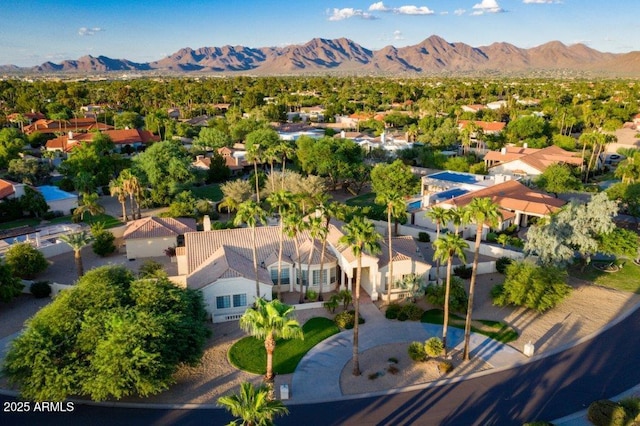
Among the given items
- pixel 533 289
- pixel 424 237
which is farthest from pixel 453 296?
pixel 424 237

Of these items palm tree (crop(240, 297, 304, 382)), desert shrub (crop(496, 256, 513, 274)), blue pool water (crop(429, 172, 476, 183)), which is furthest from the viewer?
blue pool water (crop(429, 172, 476, 183))

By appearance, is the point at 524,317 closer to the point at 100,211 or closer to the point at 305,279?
the point at 305,279

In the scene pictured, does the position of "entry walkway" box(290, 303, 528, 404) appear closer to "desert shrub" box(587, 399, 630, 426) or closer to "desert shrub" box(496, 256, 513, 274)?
"desert shrub" box(587, 399, 630, 426)

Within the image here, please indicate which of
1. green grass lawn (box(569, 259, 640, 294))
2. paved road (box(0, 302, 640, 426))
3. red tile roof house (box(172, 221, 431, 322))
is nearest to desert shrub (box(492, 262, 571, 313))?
red tile roof house (box(172, 221, 431, 322))

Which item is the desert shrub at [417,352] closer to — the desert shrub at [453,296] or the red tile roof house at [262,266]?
the desert shrub at [453,296]

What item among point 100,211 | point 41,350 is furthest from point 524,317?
point 100,211

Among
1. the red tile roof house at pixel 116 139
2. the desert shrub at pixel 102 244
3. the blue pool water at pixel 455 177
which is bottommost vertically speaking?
the desert shrub at pixel 102 244

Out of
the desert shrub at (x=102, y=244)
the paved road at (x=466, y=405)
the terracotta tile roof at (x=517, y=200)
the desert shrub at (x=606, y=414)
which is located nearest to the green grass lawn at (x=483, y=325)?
the paved road at (x=466, y=405)
